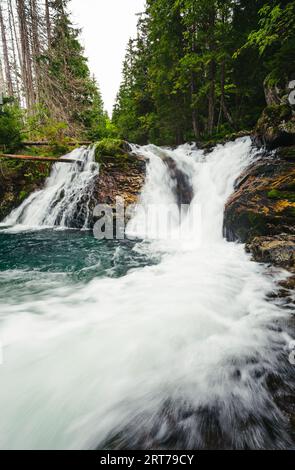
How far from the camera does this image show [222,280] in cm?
384

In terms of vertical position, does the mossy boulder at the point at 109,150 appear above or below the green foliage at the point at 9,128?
below

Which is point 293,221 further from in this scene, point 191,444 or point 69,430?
point 69,430

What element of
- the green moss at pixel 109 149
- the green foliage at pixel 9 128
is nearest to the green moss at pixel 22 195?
the green foliage at pixel 9 128

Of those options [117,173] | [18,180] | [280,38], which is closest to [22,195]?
[18,180]

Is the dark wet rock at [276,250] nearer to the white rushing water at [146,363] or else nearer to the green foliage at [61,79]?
the white rushing water at [146,363]

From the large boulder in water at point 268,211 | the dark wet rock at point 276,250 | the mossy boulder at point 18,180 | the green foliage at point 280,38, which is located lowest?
the dark wet rock at point 276,250

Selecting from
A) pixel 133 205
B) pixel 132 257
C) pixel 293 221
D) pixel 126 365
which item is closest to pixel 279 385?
pixel 126 365

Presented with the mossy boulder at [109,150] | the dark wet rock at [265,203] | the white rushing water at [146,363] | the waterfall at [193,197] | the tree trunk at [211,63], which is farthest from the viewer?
the tree trunk at [211,63]

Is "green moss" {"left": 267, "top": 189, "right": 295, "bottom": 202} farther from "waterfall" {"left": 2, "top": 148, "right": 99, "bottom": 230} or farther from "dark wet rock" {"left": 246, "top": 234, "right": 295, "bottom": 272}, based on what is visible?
"waterfall" {"left": 2, "top": 148, "right": 99, "bottom": 230}

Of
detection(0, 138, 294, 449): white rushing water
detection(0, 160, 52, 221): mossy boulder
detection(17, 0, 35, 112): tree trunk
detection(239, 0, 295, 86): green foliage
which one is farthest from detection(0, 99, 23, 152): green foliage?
detection(0, 138, 294, 449): white rushing water

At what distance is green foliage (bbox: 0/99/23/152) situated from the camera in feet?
31.8

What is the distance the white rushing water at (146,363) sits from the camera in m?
1.56

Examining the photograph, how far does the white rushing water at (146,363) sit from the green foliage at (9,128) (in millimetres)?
9123

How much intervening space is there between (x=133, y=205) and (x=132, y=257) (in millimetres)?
3097
